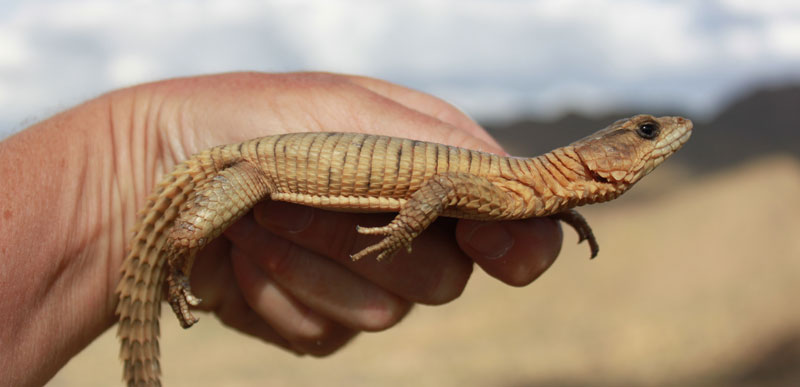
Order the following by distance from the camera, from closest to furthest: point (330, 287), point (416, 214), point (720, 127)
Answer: point (416, 214)
point (330, 287)
point (720, 127)

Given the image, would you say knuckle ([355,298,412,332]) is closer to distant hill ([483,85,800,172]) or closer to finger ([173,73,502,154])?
finger ([173,73,502,154])

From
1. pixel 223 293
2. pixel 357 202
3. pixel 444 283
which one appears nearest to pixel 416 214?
pixel 357 202

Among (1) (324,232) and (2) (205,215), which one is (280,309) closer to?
(1) (324,232)

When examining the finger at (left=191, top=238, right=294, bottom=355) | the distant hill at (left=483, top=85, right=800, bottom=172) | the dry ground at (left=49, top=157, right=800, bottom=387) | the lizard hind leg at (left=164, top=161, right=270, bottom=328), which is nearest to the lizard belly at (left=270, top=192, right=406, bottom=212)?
the lizard hind leg at (left=164, top=161, right=270, bottom=328)

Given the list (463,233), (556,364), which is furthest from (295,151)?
(556,364)

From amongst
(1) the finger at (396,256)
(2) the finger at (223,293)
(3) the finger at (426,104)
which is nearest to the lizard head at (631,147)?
(3) the finger at (426,104)

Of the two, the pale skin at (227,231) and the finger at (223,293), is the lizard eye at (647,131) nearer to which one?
the pale skin at (227,231)

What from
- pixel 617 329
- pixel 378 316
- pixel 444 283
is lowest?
pixel 617 329
